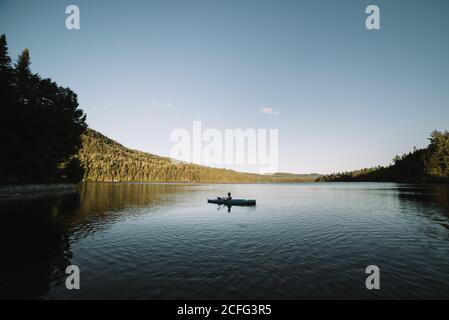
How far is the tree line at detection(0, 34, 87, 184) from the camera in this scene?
159 feet

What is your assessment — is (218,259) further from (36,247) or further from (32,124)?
(32,124)

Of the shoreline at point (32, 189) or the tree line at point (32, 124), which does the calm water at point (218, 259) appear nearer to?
the shoreline at point (32, 189)

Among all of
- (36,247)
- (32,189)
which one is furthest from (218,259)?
(32,189)

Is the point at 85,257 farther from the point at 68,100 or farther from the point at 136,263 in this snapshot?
the point at 68,100

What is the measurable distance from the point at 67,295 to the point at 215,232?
603 inches

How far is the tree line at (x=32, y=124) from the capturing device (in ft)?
159

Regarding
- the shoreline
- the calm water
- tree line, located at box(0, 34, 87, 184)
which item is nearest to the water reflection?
the calm water

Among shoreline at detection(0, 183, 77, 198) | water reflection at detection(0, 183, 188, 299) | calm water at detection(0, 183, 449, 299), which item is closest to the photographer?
calm water at detection(0, 183, 449, 299)

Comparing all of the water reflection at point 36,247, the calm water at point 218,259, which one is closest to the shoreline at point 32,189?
the water reflection at point 36,247

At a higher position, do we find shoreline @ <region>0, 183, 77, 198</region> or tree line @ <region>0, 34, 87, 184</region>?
Answer: tree line @ <region>0, 34, 87, 184</region>

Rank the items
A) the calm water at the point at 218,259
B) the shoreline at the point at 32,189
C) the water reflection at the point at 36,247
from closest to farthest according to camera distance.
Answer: the calm water at the point at 218,259 < the water reflection at the point at 36,247 < the shoreline at the point at 32,189

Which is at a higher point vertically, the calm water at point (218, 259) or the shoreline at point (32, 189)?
the shoreline at point (32, 189)

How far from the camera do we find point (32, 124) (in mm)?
52875

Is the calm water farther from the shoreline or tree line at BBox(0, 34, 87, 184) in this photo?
tree line at BBox(0, 34, 87, 184)
